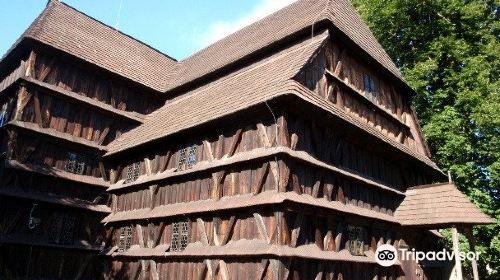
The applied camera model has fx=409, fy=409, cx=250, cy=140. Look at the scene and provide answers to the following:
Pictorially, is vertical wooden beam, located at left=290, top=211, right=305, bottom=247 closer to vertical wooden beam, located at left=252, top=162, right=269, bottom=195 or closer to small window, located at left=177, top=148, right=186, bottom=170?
vertical wooden beam, located at left=252, top=162, right=269, bottom=195

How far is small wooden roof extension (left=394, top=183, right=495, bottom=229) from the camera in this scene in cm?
1280

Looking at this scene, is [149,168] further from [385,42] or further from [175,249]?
[385,42]

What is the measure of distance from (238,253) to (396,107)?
32.5 ft

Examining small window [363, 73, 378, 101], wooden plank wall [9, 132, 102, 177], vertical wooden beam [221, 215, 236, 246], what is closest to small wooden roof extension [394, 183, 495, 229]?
small window [363, 73, 378, 101]

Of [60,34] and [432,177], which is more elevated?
[60,34]

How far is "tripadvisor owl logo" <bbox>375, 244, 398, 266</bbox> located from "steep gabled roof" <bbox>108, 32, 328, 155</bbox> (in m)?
6.32

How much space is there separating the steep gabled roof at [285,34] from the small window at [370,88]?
714mm

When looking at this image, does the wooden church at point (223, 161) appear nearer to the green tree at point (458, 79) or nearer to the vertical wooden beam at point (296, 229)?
the vertical wooden beam at point (296, 229)

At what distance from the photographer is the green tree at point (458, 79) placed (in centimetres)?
1811

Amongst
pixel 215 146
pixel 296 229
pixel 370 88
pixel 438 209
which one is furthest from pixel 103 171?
pixel 438 209

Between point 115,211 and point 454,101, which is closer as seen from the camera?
point 115,211

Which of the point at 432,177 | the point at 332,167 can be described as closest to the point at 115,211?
the point at 332,167

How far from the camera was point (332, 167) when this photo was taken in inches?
450

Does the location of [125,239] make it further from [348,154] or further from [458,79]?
[458,79]
